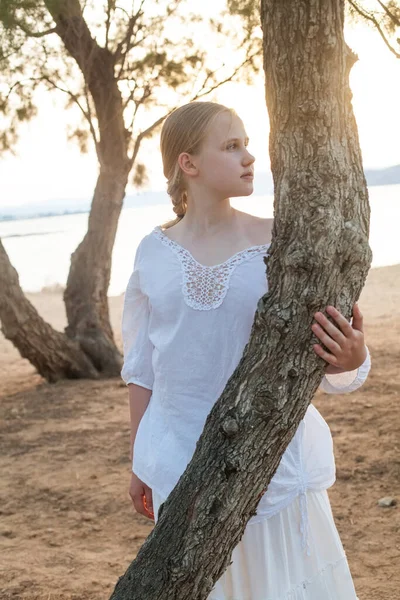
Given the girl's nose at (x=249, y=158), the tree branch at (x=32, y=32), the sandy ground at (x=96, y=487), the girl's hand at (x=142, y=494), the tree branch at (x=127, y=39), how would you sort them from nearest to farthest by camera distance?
the girl's nose at (x=249, y=158)
the girl's hand at (x=142, y=494)
the sandy ground at (x=96, y=487)
the tree branch at (x=32, y=32)
the tree branch at (x=127, y=39)

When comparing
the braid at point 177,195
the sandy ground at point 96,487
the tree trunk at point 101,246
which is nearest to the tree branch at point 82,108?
the tree trunk at point 101,246

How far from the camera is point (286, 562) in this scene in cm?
179

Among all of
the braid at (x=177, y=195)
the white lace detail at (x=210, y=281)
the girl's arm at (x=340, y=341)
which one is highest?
the braid at (x=177, y=195)

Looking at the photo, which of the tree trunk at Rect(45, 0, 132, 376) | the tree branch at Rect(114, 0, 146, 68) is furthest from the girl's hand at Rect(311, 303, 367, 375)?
the tree branch at Rect(114, 0, 146, 68)

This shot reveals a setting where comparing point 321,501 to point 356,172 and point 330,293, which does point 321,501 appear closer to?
point 330,293

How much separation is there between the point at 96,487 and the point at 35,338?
2811 mm

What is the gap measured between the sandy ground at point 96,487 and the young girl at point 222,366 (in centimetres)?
118

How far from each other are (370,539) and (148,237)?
197 centimetres

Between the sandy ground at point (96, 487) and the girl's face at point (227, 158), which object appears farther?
the sandy ground at point (96, 487)

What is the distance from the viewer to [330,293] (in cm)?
152

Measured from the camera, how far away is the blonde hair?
1863 mm

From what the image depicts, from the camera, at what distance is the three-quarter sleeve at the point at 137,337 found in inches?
78.5

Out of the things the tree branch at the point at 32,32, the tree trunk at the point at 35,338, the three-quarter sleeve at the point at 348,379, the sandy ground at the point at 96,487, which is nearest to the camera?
the three-quarter sleeve at the point at 348,379

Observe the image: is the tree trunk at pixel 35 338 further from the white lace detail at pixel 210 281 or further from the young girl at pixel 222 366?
the white lace detail at pixel 210 281
